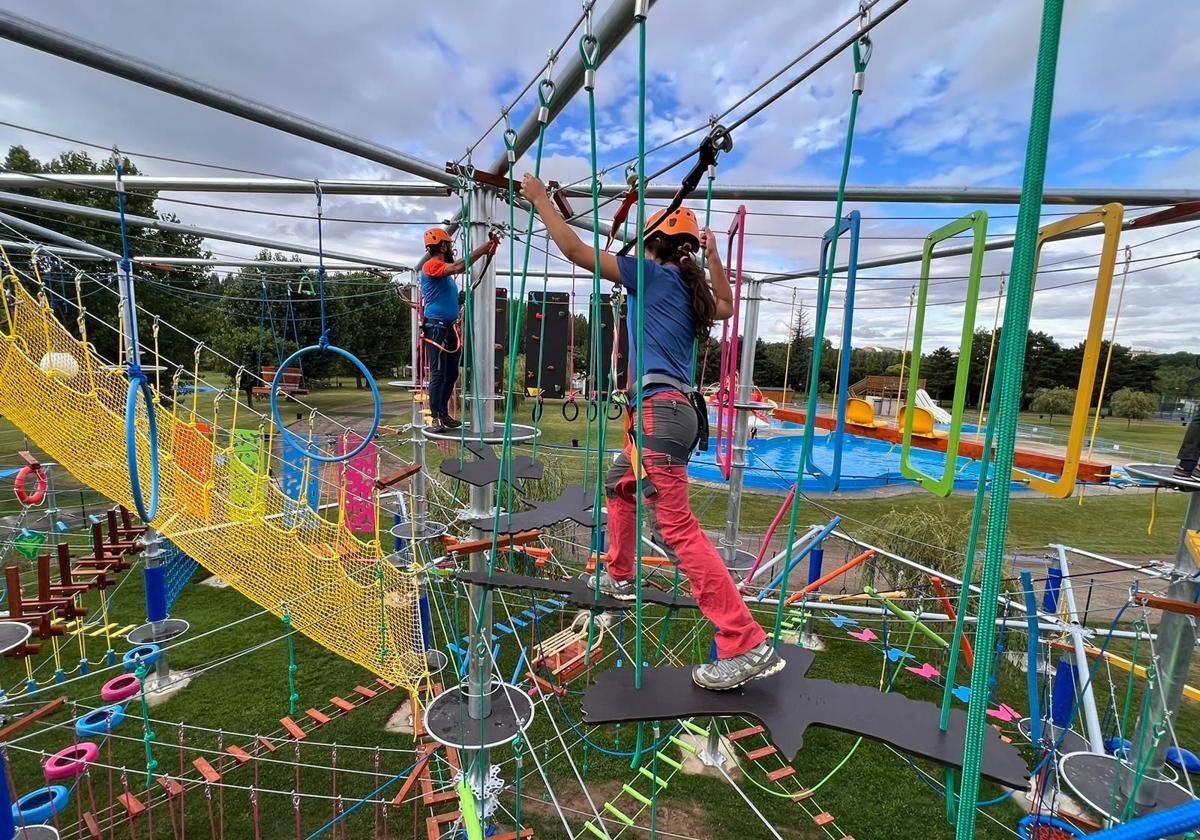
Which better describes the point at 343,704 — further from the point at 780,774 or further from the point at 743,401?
the point at 743,401

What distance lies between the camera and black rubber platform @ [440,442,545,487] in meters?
2.71

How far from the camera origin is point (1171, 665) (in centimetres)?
279

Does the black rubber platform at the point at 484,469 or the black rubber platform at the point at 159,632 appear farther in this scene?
the black rubber platform at the point at 159,632

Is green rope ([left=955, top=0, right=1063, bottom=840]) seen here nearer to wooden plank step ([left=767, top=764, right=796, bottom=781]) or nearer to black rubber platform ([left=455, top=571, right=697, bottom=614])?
black rubber platform ([left=455, top=571, right=697, bottom=614])

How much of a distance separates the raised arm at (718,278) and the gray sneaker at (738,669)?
104 centimetres

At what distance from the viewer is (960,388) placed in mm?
1416

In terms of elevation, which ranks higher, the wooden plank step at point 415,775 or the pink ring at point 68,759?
the pink ring at point 68,759

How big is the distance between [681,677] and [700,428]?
737mm

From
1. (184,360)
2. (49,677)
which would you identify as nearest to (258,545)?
(49,677)

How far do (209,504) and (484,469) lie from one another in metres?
2.50

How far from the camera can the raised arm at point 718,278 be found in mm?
1909

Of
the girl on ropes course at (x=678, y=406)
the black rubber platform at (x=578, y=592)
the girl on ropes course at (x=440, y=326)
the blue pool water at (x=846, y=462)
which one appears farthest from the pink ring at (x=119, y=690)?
the blue pool water at (x=846, y=462)

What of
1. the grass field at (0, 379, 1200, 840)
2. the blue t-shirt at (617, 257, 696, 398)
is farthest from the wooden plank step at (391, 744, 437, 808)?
the blue t-shirt at (617, 257, 696, 398)

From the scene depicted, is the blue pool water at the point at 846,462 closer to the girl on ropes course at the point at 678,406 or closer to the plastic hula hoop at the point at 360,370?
the plastic hula hoop at the point at 360,370
